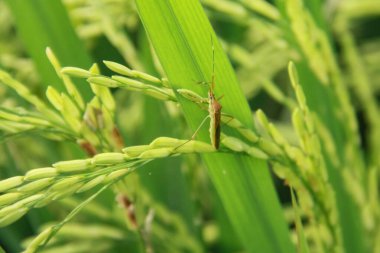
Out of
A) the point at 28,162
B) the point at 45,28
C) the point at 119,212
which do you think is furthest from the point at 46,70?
the point at 28,162

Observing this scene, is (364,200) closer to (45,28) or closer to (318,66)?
(318,66)

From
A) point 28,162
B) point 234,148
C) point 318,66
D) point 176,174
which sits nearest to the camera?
point 234,148

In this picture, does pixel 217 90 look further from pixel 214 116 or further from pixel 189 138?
pixel 189 138

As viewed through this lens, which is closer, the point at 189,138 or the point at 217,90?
the point at 217,90

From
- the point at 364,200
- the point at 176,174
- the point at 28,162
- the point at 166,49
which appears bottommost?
the point at 364,200

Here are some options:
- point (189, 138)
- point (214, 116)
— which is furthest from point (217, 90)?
point (189, 138)

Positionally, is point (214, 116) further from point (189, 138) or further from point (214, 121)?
point (189, 138)

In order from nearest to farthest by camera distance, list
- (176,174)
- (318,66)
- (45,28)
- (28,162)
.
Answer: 1. (318,66)
2. (45,28)
3. (176,174)
4. (28,162)

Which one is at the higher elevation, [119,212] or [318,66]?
[318,66]
